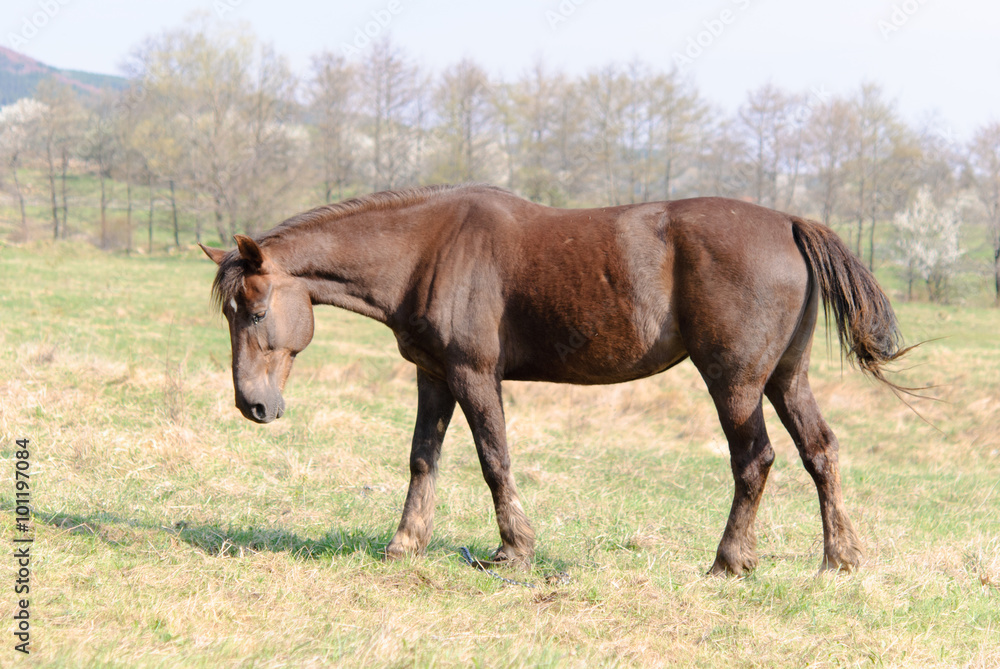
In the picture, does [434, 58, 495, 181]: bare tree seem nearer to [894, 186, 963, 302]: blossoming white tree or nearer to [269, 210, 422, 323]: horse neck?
[894, 186, 963, 302]: blossoming white tree

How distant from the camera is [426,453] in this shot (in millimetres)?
4836

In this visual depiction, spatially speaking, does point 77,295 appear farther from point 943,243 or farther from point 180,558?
point 943,243

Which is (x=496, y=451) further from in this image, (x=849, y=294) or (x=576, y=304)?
(x=849, y=294)

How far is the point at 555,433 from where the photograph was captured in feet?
30.9

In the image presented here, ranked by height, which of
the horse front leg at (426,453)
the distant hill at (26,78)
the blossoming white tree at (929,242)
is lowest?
the horse front leg at (426,453)

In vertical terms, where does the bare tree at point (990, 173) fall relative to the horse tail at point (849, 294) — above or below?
above

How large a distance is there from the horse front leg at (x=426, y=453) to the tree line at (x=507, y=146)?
3448 centimetres

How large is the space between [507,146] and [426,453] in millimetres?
38917

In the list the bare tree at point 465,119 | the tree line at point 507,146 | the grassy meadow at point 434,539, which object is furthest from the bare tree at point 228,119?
the grassy meadow at point 434,539

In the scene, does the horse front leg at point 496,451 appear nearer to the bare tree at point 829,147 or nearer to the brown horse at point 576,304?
the brown horse at point 576,304

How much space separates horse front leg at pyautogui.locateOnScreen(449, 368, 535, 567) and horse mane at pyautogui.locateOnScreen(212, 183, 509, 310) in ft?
4.03

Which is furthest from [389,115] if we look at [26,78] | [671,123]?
[26,78]

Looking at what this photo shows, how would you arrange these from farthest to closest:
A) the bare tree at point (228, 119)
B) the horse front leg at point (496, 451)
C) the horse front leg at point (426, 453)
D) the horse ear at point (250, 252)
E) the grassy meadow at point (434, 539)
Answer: the bare tree at point (228, 119)
the horse front leg at point (426, 453)
the horse front leg at point (496, 451)
the horse ear at point (250, 252)
the grassy meadow at point (434, 539)

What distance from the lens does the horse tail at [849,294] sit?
4.29 metres
